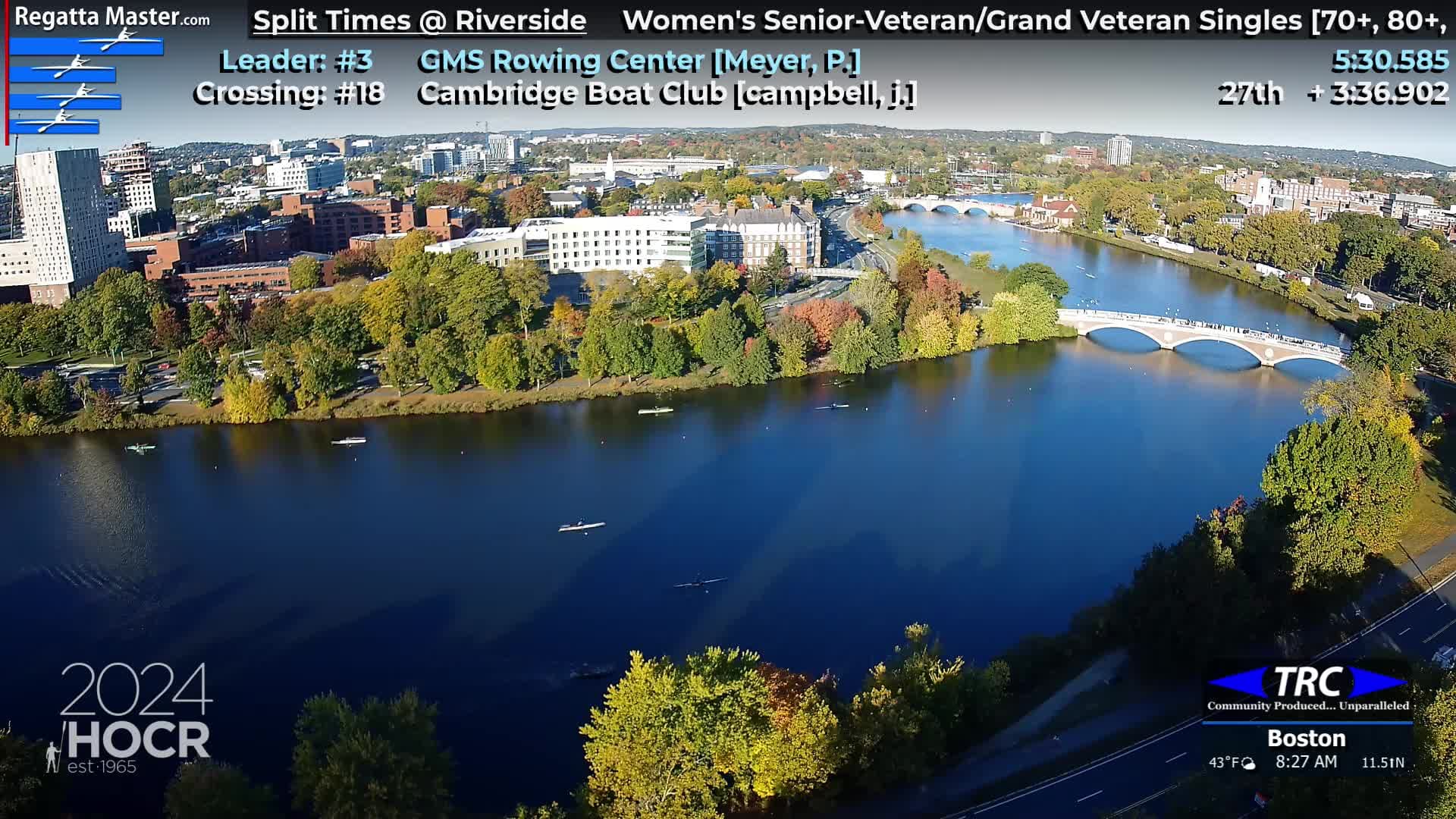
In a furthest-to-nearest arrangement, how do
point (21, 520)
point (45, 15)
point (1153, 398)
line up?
1. point (1153, 398)
2. point (21, 520)
3. point (45, 15)

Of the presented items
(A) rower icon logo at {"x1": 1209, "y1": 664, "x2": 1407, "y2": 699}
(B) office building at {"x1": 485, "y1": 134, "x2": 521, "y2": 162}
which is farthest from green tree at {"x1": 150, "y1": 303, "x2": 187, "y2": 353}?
(B) office building at {"x1": 485, "y1": 134, "x2": 521, "y2": 162}

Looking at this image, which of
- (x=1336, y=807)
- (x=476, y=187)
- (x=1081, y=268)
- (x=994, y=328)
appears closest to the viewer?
(x=1336, y=807)

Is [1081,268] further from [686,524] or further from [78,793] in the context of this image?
[78,793]

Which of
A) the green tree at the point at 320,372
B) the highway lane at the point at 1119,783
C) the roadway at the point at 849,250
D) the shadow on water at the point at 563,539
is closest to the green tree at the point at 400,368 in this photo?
the green tree at the point at 320,372

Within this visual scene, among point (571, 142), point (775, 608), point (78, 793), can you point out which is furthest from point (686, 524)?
point (571, 142)

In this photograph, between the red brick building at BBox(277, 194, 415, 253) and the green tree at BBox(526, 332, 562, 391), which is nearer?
the green tree at BBox(526, 332, 562, 391)

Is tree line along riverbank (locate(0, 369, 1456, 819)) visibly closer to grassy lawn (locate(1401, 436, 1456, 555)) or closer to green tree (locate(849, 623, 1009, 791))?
green tree (locate(849, 623, 1009, 791))

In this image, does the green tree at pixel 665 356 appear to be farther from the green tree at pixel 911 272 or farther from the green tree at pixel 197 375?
the green tree at pixel 197 375
